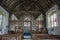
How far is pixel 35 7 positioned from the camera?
12.9 m

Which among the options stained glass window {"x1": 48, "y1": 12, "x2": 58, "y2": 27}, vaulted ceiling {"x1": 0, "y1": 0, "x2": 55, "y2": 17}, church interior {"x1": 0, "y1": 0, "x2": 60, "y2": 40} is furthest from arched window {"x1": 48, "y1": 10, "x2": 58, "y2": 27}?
A: vaulted ceiling {"x1": 0, "y1": 0, "x2": 55, "y2": 17}

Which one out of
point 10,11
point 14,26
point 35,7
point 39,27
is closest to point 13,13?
point 10,11

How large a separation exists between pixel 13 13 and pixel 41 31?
3.90 meters

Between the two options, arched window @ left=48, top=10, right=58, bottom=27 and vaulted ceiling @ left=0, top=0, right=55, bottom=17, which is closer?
arched window @ left=48, top=10, right=58, bottom=27

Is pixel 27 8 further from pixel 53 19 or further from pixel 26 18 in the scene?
pixel 53 19

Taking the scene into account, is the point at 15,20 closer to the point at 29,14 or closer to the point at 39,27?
the point at 29,14

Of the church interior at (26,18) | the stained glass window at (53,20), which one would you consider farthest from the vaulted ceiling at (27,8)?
the stained glass window at (53,20)

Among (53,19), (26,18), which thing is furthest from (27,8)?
(53,19)

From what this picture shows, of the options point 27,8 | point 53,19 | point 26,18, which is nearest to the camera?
point 53,19

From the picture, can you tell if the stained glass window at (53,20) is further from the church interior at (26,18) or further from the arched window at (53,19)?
the church interior at (26,18)

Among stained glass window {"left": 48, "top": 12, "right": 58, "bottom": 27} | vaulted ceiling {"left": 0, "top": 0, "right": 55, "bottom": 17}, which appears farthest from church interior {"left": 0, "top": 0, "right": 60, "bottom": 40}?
stained glass window {"left": 48, "top": 12, "right": 58, "bottom": 27}

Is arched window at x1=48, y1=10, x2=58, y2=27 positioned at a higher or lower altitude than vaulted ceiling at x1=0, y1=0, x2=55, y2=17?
lower

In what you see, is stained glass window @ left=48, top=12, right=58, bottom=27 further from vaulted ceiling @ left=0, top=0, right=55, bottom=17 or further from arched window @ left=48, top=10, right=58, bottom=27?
vaulted ceiling @ left=0, top=0, right=55, bottom=17

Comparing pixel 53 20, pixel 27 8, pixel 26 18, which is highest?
pixel 27 8
